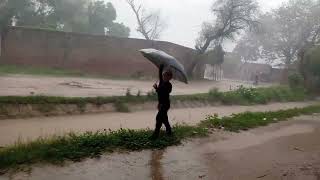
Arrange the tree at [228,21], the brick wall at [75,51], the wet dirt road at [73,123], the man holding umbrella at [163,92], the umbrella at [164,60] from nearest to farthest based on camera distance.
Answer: the man holding umbrella at [163,92]
the umbrella at [164,60]
the wet dirt road at [73,123]
the brick wall at [75,51]
the tree at [228,21]

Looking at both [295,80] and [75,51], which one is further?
[295,80]

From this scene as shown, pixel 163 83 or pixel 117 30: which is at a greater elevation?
pixel 117 30

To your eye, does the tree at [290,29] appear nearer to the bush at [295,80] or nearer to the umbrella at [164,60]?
the bush at [295,80]

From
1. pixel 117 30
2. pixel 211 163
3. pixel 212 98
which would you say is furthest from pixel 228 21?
pixel 211 163

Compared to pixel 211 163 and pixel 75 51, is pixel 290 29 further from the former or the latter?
pixel 211 163

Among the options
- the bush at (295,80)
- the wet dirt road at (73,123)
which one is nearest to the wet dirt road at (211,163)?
the wet dirt road at (73,123)

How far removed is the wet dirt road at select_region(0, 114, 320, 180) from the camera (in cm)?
751

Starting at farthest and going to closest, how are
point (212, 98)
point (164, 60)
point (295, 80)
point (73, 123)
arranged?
point (295, 80) < point (212, 98) < point (73, 123) < point (164, 60)

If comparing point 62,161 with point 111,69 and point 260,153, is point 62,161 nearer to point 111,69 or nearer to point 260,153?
point 260,153

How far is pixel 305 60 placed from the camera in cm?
3406

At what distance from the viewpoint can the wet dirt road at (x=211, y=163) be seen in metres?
7.51

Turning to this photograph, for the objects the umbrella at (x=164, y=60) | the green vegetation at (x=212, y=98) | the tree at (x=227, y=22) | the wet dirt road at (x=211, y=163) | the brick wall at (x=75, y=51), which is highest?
the tree at (x=227, y=22)

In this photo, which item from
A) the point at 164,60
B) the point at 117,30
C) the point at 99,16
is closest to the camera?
the point at 164,60

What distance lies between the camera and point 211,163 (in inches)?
349
